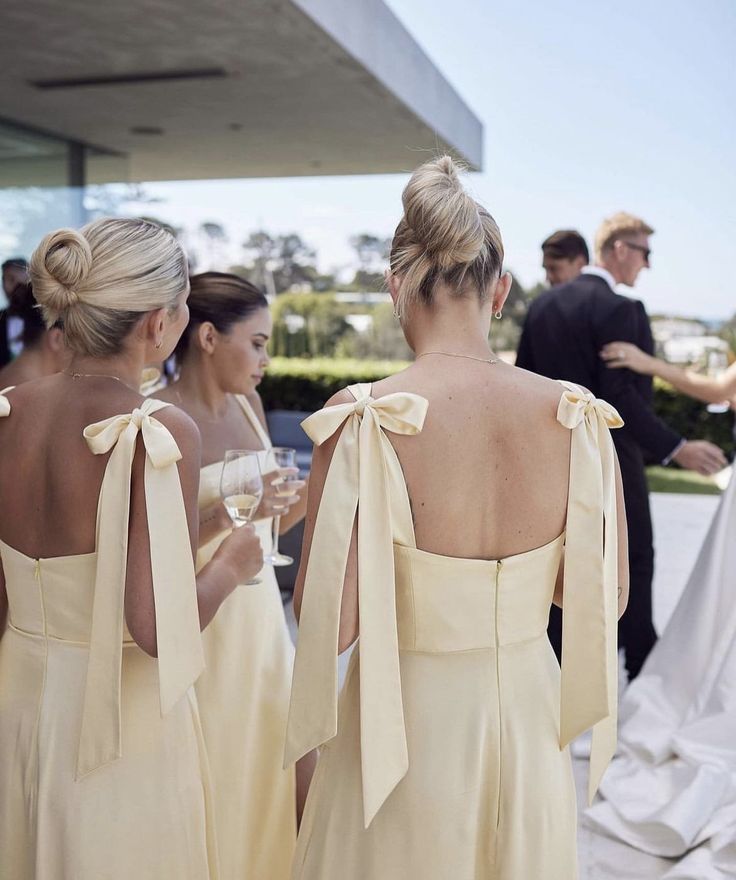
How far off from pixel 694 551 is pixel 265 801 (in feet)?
24.8

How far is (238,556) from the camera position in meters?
2.13

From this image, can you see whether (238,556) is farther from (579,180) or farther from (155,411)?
(579,180)

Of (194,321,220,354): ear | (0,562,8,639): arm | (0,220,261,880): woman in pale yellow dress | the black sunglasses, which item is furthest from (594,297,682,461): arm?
(0,562,8,639): arm

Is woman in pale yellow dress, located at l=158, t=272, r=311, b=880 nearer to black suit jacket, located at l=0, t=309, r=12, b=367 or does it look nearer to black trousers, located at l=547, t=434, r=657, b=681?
black suit jacket, located at l=0, t=309, r=12, b=367

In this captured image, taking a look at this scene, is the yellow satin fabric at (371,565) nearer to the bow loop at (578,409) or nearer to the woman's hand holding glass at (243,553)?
the bow loop at (578,409)

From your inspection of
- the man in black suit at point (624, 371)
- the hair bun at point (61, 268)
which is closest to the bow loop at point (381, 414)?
the hair bun at point (61, 268)

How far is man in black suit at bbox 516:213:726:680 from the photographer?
4.65 metres

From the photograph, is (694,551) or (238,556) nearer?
(238,556)

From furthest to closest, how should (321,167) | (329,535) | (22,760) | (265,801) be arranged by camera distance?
(321,167)
(265,801)
(22,760)
(329,535)

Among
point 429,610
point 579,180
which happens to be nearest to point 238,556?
point 429,610

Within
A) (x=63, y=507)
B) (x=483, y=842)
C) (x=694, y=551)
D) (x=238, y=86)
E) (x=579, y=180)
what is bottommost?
(x=694, y=551)

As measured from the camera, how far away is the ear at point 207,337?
9.11ft

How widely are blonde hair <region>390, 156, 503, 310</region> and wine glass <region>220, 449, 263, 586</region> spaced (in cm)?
67

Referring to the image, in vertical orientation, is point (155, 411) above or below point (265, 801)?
above
